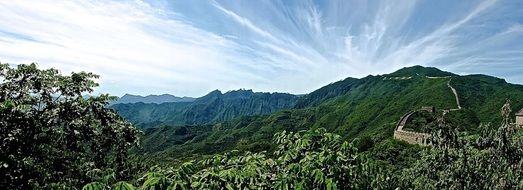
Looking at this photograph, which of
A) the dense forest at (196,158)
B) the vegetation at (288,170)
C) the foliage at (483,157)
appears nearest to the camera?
the vegetation at (288,170)

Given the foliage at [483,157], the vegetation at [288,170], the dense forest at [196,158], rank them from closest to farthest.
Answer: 1. the vegetation at [288,170]
2. the dense forest at [196,158]
3. the foliage at [483,157]

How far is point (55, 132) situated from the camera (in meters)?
17.5

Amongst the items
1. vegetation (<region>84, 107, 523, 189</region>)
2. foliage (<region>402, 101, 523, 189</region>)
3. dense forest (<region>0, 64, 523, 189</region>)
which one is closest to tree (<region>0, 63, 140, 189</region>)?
dense forest (<region>0, 64, 523, 189</region>)

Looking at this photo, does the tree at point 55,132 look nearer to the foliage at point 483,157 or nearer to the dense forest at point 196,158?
the dense forest at point 196,158

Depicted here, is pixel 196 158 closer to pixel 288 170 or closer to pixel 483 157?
pixel 288 170

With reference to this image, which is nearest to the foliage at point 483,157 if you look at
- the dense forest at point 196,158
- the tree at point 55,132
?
the dense forest at point 196,158

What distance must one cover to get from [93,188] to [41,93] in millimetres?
14452

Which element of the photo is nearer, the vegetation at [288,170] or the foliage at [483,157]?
the vegetation at [288,170]

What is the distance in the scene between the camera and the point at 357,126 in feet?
572

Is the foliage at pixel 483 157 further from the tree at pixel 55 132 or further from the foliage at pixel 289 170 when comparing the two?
the tree at pixel 55 132

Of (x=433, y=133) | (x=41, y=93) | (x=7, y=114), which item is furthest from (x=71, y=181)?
(x=433, y=133)

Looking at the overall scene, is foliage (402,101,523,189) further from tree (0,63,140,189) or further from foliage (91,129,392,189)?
tree (0,63,140,189)

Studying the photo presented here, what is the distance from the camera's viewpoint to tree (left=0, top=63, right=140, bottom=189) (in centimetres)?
1564

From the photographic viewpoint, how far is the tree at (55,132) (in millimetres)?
15641
